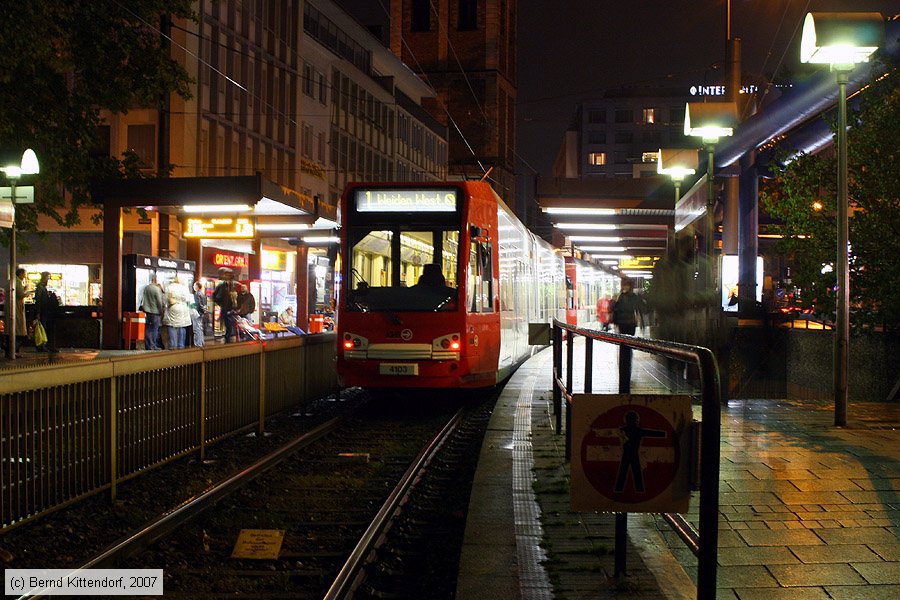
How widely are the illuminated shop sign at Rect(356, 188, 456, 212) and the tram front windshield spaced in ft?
0.94

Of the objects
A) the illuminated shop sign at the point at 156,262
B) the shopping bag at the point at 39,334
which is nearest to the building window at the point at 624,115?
the illuminated shop sign at the point at 156,262

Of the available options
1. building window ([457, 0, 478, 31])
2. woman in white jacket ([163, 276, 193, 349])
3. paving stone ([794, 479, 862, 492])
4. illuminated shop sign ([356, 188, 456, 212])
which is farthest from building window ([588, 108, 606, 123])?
paving stone ([794, 479, 862, 492])

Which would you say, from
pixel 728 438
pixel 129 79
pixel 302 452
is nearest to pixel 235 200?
pixel 129 79

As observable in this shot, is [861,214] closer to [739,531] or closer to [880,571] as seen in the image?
[739,531]

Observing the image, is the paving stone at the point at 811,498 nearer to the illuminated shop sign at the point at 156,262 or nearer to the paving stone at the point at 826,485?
the paving stone at the point at 826,485

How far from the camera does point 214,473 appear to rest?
9375 mm

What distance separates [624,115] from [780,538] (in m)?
131

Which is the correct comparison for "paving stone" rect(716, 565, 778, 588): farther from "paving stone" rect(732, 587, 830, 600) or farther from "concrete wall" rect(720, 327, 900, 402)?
"concrete wall" rect(720, 327, 900, 402)

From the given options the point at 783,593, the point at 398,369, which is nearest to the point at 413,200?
the point at 398,369

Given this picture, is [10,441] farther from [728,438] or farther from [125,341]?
[125,341]

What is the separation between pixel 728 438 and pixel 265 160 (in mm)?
38846

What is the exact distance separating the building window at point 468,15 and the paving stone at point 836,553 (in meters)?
94.4

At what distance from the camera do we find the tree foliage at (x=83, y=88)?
73.4ft

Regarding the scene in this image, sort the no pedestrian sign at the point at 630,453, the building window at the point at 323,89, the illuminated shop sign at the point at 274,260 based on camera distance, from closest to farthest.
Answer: the no pedestrian sign at the point at 630,453, the illuminated shop sign at the point at 274,260, the building window at the point at 323,89
